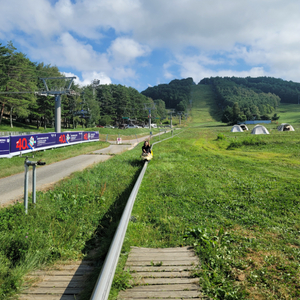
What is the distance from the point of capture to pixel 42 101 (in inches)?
2502

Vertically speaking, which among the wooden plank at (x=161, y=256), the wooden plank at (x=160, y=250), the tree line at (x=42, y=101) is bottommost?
the wooden plank at (x=160, y=250)

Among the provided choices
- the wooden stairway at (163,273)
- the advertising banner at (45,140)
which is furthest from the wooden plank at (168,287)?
the advertising banner at (45,140)

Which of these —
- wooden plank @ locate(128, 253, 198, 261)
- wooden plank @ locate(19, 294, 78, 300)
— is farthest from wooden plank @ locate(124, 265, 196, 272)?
wooden plank @ locate(19, 294, 78, 300)

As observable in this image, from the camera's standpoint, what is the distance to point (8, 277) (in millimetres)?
3965

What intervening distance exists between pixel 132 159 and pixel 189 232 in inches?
459

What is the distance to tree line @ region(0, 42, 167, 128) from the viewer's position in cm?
4975

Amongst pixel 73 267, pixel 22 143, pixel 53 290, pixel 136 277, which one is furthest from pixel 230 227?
pixel 22 143

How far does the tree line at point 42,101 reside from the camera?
163 feet

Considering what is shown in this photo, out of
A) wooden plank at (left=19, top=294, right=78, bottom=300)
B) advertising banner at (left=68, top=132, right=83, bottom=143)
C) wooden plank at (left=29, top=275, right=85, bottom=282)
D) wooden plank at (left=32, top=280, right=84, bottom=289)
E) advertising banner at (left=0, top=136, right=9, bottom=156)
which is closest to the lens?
wooden plank at (left=19, top=294, right=78, bottom=300)

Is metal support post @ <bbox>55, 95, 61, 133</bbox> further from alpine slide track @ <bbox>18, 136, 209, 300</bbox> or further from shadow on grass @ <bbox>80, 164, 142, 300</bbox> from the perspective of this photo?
alpine slide track @ <bbox>18, 136, 209, 300</bbox>

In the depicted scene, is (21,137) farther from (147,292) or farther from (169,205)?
(147,292)

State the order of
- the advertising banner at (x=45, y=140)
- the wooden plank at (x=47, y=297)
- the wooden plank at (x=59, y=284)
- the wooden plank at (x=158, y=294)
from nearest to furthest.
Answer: the wooden plank at (x=158, y=294), the wooden plank at (x=47, y=297), the wooden plank at (x=59, y=284), the advertising banner at (x=45, y=140)

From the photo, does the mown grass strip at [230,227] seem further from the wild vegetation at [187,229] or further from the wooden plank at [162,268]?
the wooden plank at [162,268]

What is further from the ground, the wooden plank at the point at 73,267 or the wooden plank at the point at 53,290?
the wooden plank at the point at 53,290
